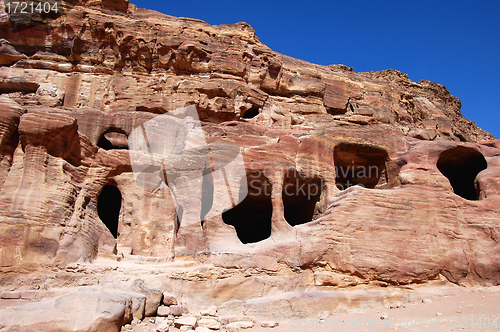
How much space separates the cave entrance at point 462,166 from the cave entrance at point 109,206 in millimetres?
13266

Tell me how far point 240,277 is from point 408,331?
15.0ft

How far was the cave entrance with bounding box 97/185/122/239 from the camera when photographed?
Answer: 17.2 meters

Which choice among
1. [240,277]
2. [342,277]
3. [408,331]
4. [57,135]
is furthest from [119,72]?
[408,331]

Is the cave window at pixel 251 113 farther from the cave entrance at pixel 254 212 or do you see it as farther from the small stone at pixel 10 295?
the small stone at pixel 10 295

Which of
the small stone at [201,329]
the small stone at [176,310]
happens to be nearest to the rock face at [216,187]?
the small stone at [176,310]

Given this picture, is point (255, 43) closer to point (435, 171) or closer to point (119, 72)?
point (119, 72)

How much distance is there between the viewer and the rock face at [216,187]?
11.7 meters

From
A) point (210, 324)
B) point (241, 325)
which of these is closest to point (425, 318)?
point (241, 325)

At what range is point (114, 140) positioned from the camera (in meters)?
18.3

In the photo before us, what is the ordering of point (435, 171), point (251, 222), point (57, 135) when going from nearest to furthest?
point (57, 135)
point (435, 171)
point (251, 222)

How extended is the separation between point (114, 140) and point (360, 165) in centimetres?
1094

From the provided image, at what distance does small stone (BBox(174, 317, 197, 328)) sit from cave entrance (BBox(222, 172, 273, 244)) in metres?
5.72

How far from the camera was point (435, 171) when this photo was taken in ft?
45.5

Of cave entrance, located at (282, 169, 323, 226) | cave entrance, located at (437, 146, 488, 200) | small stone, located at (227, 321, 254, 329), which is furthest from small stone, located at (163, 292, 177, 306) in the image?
cave entrance, located at (437, 146, 488, 200)
